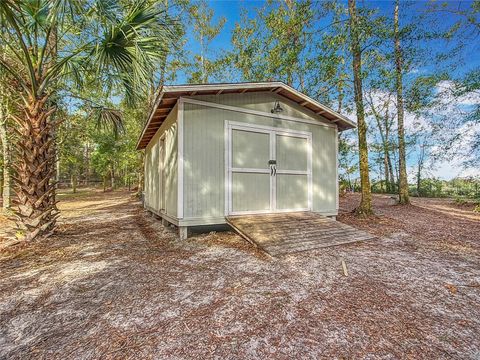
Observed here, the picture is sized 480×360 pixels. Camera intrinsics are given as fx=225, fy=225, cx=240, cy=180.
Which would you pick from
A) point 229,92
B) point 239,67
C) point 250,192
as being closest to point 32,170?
point 229,92

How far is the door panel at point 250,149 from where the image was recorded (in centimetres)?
517

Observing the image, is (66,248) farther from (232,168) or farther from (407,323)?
(407,323)

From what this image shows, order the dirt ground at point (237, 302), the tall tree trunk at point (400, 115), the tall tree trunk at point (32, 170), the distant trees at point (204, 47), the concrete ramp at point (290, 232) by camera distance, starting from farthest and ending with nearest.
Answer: the distant trees at point (204, 47)
the tall tree trunk at point (400, 115)
the tall tree trunk at point (32, 170)
the concrete ramp at point (290, 232)
the dirt ground at point (237, 302)

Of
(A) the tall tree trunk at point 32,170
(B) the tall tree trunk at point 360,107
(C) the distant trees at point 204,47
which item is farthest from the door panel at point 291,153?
(C) the distant trees at point 204,47

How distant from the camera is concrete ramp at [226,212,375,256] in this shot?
12.8 ft

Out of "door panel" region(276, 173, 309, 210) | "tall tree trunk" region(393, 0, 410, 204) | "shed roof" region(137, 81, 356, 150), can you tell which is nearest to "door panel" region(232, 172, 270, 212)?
"door panel" region(276, 173, 309, 210)

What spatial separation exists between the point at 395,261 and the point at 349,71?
19.7 feet

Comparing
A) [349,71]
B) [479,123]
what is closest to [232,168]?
[349,71]

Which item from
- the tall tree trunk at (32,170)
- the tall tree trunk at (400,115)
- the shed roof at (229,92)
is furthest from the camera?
the tall tree trunk at (400,115)

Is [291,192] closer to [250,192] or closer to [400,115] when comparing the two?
[250,192]

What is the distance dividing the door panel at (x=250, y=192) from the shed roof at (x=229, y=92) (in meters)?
1.87

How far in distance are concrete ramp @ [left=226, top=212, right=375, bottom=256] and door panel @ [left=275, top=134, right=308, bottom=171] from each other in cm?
130

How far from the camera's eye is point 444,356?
163 centimetres

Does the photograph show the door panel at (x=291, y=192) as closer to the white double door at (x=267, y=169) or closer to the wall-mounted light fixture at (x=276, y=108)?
the white double door at (x=267, y=169)
